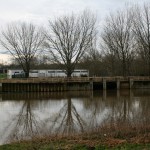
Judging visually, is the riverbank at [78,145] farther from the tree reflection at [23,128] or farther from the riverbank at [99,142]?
the tree reflection at [23,128]

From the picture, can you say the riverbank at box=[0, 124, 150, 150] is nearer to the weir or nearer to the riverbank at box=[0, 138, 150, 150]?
the riverbank at box=[0, 138, 150, 150]

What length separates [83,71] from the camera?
84.6 meters

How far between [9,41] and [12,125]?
5461cm

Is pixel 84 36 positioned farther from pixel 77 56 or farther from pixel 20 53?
pixel 20 53

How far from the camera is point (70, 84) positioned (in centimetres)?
5684

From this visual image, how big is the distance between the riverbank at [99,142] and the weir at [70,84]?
40.5 metres

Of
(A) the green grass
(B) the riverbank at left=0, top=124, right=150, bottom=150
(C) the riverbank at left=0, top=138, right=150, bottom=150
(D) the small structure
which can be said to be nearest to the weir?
(D) the small structure

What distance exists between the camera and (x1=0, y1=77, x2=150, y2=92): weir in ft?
179

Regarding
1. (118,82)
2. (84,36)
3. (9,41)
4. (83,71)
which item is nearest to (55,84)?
(118,82)

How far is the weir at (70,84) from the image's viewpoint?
54.5 m

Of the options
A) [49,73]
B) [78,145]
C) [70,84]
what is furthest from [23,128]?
[49,73]

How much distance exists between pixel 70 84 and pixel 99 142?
4384cm

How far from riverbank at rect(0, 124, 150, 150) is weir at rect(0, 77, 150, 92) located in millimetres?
40477

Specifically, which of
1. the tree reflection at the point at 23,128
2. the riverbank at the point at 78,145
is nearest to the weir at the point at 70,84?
the tree reflection at the point at 23,128
